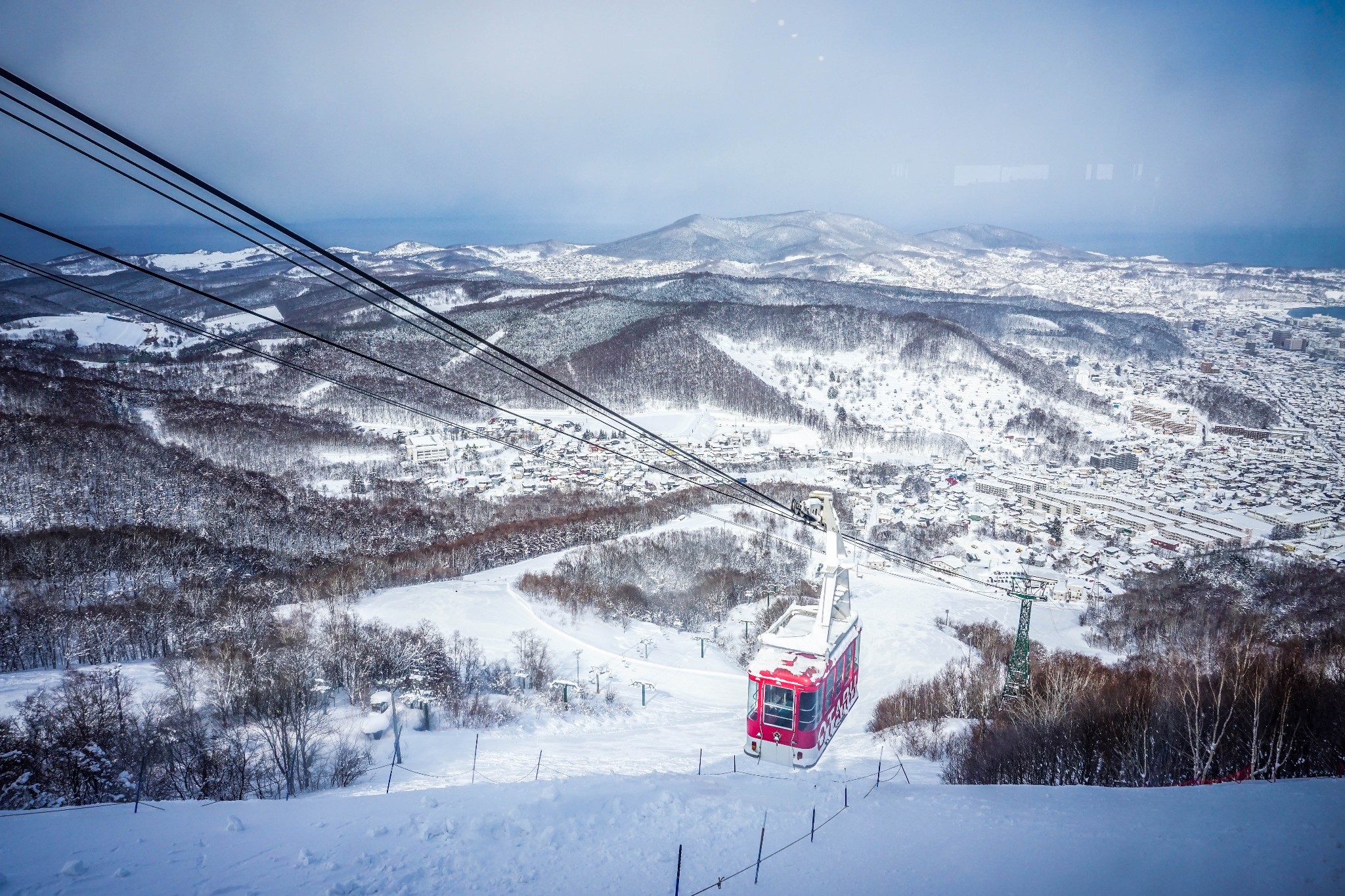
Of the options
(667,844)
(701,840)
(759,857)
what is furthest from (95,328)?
(759,857)

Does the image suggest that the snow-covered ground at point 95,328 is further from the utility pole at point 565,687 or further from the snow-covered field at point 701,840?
the snow-covered field at point 701,840

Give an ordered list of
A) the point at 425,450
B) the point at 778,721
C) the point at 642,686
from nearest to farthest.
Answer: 1. the point at 778,721
2. the point at 642,686
3. the point at 425,450

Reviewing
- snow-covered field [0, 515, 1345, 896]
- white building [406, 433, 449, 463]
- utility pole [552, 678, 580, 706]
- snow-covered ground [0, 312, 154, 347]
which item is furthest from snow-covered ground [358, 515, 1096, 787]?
snow-covered ground [0, 312, 154, 347]

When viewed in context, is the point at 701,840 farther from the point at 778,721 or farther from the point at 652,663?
the point at 652,663

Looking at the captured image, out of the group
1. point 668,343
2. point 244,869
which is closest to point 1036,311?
point 668,343

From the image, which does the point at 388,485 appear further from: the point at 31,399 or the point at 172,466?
the point at 31,399

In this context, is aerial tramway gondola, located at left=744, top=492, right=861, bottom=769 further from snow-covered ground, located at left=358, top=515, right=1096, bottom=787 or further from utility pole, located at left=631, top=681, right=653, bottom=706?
utility pole, located at left=631, top=681, right=653, bottom=706

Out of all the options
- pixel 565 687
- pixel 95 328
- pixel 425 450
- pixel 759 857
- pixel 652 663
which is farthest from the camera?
pixel 95 328

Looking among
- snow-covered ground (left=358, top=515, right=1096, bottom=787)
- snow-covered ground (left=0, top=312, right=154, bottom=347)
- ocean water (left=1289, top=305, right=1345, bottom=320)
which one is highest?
ocean water (left=1289, top=305, right=1345, bottom=320)
